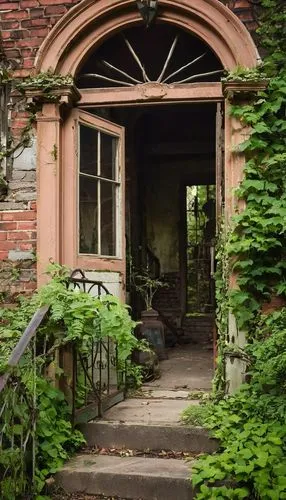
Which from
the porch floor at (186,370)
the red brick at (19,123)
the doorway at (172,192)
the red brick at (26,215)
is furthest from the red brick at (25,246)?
the doorway at (172,192)

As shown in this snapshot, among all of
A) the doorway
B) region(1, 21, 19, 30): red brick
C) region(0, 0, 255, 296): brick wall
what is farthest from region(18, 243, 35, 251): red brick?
the doorway

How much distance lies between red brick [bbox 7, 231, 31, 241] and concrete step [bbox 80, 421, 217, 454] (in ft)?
5.64

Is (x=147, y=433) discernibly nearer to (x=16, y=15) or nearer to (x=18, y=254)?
(x=18, y=254)

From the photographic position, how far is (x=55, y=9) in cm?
514

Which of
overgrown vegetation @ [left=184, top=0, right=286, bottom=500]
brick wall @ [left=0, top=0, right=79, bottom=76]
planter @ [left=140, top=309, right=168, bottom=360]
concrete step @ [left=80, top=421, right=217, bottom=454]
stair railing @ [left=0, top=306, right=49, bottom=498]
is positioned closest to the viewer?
stair railing @ [left=0, top=306, right=49, bottom=498]

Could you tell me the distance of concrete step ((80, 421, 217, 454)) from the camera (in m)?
4.06

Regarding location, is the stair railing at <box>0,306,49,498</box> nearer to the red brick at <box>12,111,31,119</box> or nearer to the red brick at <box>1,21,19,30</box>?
the red brick at <box>12,111,31,119</box>

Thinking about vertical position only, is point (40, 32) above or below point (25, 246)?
above

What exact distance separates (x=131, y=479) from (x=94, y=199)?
2.49m

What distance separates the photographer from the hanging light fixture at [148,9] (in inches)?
194

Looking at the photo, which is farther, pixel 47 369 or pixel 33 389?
pixel 47 369

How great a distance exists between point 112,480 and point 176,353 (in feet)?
14.4

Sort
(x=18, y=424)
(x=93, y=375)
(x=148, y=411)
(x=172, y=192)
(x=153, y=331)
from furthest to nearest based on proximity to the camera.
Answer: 1. (x=172, y=192)
2. (x=153, y=331)
3. (x=93, y=375)
4. (x=148, y=411)
5. (x=18, y=424)

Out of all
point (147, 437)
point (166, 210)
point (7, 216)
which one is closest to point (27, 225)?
point (7, 216)
